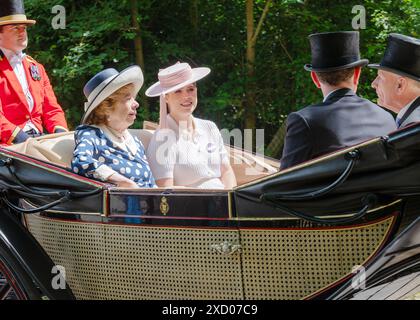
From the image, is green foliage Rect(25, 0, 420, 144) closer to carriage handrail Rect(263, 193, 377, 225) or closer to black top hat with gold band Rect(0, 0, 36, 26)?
black top hat with gold band Rect(0, 0, 36, 26)

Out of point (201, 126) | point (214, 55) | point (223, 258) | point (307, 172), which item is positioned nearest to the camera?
point (307, 172)

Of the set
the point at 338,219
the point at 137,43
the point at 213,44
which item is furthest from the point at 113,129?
the point at 213,44

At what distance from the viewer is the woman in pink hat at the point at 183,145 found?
4.02 m

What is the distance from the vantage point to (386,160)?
9.25 ft

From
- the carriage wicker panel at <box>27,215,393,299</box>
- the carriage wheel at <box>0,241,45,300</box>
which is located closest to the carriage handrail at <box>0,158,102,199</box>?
the carriage wicker panel at <box>27,215,393,299</box>

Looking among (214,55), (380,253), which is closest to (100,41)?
(214,55)

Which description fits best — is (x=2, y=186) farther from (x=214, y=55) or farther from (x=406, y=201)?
(x=214, y=55)

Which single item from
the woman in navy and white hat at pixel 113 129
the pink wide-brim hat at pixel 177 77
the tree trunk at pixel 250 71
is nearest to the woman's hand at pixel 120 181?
the woman in navy and white hat at pixel 113 129

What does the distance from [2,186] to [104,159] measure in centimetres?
50

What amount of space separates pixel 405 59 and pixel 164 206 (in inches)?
49.3

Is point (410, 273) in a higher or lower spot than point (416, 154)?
lower

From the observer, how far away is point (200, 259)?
127 inches

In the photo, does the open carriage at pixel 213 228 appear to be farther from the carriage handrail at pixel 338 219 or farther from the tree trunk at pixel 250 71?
the tree trunk at pixel 250 71

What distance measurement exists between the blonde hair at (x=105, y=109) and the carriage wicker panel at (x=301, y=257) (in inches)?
41.1
